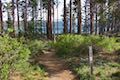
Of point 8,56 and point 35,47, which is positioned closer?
point 8,56

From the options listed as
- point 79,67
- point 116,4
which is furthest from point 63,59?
point 116,4

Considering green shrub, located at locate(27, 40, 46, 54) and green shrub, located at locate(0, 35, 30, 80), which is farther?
green shrub, located at locate(27, 40, 46, 54)

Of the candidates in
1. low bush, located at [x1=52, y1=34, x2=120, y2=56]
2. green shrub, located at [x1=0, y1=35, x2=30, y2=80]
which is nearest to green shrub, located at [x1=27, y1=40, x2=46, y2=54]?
low bush, located at [x1=52, y1=34, x2=120, y2=56]

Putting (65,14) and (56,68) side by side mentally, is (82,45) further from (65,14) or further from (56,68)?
(65,14)

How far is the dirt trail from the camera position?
43.7 ft

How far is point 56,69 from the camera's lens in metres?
14.7

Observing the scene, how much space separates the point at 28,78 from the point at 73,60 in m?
4.11

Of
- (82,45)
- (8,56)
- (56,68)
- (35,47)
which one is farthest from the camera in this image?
(35,47)

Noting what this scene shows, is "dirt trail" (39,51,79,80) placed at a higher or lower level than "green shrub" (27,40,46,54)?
lower

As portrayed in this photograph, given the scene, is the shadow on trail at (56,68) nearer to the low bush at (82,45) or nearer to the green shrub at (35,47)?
the green shrub at (35,47)

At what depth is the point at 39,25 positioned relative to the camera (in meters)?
54.4

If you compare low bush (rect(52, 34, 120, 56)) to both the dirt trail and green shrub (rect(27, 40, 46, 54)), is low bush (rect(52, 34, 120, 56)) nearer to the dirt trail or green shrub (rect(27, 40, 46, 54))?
the dirt trail

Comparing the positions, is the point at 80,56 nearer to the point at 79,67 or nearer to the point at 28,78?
the point at 79,67

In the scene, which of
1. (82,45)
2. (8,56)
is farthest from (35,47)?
(8,56)
